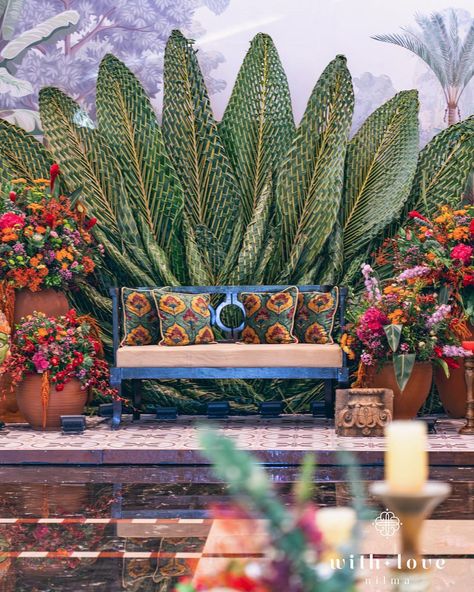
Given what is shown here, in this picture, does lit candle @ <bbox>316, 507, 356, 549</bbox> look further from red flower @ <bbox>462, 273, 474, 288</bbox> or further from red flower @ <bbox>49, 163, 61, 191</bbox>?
red flower @ <bbox>49, 163, 61, 191</bbox>

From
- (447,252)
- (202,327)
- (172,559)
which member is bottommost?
(172,559)

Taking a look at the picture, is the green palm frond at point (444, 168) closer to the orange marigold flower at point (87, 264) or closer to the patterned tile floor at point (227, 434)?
the patterned tile floor at point (227, 434)


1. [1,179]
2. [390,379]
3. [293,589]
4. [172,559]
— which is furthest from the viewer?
[1,179]

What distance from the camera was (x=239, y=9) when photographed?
8109mm

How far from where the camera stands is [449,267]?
22.1 ft

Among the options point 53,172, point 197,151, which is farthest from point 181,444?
point 197,151

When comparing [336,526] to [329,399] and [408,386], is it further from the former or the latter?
[329,399]

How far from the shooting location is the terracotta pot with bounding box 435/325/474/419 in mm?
6980

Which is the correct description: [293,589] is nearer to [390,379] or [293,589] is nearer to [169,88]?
[390,379]

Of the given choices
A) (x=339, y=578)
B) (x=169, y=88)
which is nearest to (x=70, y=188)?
(x=169, y=88)

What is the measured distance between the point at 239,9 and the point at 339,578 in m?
7.55

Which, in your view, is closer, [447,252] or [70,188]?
[447,252]

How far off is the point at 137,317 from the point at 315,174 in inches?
68.8

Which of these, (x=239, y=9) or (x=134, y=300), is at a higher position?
Result: (x=239, y=9)
